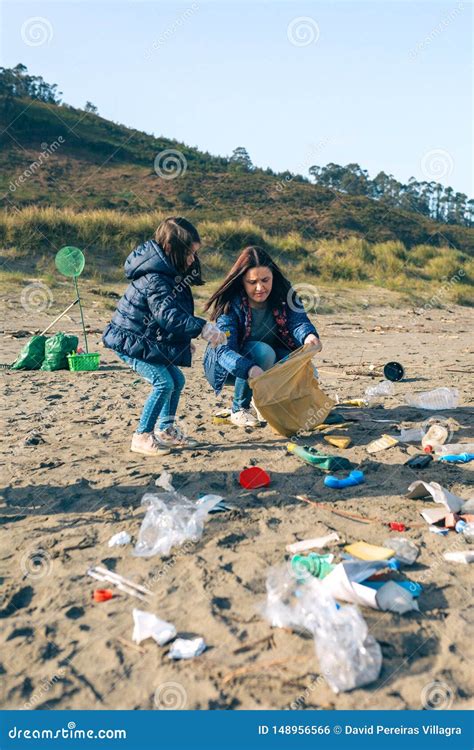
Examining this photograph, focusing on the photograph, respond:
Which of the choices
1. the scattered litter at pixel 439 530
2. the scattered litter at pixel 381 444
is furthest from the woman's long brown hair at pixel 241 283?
the scattered litter at pixel 439 530

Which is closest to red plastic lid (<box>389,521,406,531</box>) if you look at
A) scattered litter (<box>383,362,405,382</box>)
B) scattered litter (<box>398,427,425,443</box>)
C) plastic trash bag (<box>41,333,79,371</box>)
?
scattered litter (<box>398,427,425,443</box>)

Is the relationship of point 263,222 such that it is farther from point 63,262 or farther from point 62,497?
point 62,497

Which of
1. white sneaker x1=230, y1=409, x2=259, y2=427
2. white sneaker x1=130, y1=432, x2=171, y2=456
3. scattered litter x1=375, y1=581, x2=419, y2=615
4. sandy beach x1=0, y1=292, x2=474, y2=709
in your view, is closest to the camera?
sandy beach x1=0, y1=292, x2=474, y2=709

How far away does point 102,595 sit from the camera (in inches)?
111

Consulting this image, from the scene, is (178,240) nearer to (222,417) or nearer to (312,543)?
(222,417)

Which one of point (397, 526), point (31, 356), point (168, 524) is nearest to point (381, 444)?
point (397, 526)

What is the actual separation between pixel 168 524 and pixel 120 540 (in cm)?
23

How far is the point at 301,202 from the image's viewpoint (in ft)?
116

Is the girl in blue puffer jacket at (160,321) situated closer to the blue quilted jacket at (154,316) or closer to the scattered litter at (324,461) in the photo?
the blue quilted jacket at (154,316)

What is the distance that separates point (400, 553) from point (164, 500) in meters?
1.24

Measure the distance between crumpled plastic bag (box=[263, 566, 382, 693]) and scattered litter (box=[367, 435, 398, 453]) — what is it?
187 cm

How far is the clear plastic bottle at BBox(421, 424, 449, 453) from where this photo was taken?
4.58 m

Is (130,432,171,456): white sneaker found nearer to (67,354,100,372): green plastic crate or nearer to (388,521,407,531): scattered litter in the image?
(388,521,407,531): scattered litter
